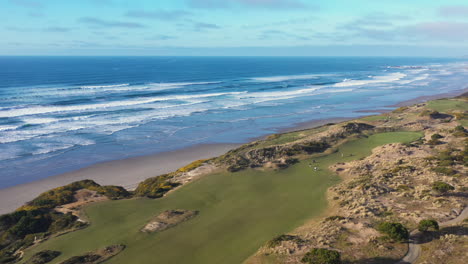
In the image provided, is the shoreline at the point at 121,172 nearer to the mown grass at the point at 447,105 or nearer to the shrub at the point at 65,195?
the shrub at the point at 65,195

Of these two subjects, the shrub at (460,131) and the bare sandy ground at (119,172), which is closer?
the bare sandy ground at (119,172)

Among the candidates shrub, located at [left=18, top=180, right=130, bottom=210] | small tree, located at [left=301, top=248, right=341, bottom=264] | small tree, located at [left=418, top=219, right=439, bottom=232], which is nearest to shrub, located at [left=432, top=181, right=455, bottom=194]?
small tree, located at [left=418, top=219, right=439, bottom=232]

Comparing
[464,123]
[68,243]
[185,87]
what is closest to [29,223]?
[68,243]

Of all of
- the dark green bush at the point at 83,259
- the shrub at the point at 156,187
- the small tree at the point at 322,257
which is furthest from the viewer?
the shrub at the point at 156,187

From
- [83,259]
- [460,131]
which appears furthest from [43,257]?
[460,131]

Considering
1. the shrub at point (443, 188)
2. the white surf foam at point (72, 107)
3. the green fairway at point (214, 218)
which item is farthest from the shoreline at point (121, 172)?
the white surf foam at point (72, 107)

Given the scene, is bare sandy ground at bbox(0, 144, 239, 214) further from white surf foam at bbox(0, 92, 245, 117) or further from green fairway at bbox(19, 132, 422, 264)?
white surf foam at bbox(0, 92, 245, 117)
